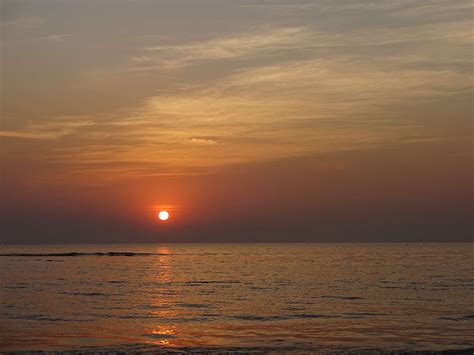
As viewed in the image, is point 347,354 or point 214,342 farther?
point 214,342

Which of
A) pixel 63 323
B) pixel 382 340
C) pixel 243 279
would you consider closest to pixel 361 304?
pixel 382 340

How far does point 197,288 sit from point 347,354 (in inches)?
1429

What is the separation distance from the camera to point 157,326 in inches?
1394

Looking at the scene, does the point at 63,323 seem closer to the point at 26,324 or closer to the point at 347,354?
the point at 26,324

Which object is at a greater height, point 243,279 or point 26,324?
point 243,279

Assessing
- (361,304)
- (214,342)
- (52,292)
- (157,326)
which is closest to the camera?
(214,342)

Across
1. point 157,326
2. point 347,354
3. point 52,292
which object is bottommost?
point 347,354

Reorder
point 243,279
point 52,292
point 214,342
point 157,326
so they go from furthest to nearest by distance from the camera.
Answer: point 243,279, point 52,292, point 157,326, point 214,342

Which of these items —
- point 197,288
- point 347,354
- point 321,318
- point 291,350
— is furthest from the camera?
point 197,288

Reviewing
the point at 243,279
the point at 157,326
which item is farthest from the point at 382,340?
the point at 243,279

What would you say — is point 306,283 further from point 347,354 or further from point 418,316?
point 347,354

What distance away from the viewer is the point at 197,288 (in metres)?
60.8

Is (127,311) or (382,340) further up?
(127,311)

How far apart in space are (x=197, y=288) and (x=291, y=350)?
111ft
